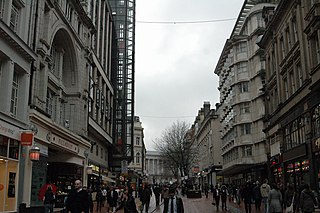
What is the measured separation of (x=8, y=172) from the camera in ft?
63.1

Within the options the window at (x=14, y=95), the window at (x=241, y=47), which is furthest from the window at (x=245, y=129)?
the window at (x=14, y=95)

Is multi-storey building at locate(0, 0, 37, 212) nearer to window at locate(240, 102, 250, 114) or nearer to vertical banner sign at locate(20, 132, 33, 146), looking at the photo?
vertical banner sign at locate(20, 132, 33, 146)

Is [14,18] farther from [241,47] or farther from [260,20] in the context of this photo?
[241,47]

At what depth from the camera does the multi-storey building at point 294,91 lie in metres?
23.7

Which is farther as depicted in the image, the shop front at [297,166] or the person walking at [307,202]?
the shop front at [297,166]

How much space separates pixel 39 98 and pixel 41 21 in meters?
4.72

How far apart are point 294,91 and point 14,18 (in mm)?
19808

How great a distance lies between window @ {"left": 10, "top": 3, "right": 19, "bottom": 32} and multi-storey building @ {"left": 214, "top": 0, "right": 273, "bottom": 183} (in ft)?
112

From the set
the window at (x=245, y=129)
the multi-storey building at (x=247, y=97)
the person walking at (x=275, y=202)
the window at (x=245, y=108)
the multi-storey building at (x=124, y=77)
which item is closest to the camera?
the person walking at (x=275, y=202)

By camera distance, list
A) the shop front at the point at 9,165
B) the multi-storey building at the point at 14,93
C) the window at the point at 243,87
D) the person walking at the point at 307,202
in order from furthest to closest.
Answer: the window at the point at 243,87
the multi-storey building at the point at 14,93
the shop front at the point at 9,165
the person walking at the point at 307,202

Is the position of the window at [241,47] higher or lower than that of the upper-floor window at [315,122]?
higher

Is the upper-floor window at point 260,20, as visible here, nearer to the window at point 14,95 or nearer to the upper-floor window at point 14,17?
the upper-floor window at point 14,17

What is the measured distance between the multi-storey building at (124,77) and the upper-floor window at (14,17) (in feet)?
129

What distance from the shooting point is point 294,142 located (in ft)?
95.0
